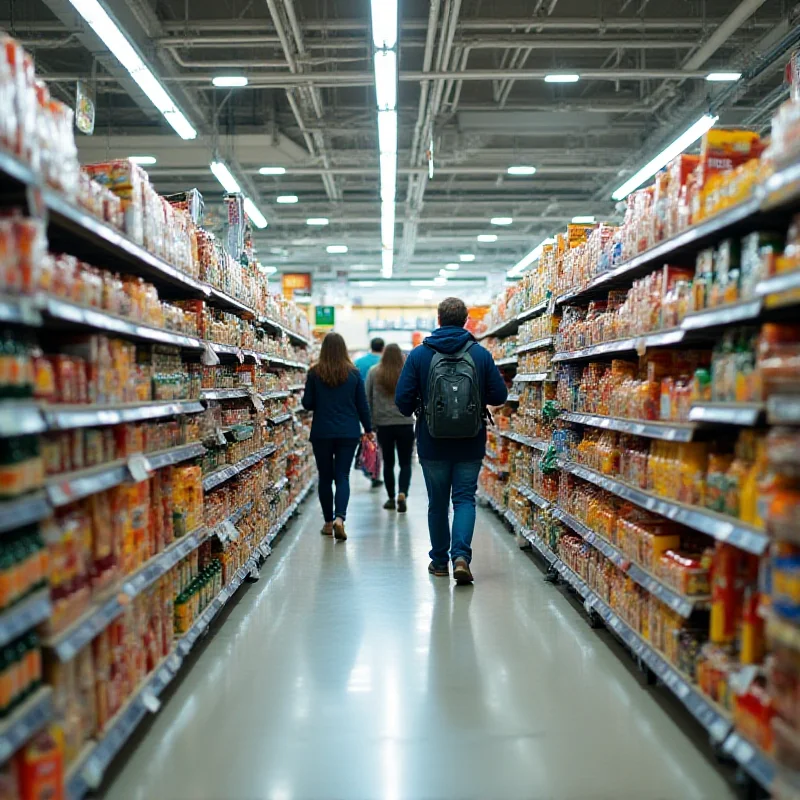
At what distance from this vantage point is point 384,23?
620 centimetres

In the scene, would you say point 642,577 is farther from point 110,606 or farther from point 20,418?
point 20,418

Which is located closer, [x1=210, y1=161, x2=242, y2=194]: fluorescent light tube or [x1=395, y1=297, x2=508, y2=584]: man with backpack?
[x1=395, y1=297, x2=508, y2=584]: man with backpack

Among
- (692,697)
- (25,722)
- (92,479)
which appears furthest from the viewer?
(692,697)

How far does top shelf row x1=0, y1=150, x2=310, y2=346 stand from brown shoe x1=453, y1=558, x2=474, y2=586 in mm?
2322

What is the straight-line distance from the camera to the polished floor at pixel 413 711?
2600 millimetres

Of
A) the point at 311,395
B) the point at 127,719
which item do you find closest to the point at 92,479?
the point at 127,719

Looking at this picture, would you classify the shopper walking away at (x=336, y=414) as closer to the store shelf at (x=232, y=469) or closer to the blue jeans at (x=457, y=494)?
the store shelf at (x=232, y=469)

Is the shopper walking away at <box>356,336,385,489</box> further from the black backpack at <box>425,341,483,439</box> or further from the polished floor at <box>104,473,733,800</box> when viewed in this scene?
the polished floor at <box>104,473,733,800</box>

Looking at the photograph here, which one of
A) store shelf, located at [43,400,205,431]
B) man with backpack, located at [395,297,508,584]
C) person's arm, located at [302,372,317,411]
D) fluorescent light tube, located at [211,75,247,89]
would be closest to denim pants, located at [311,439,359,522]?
person's arm, located at [302,372,317,411]

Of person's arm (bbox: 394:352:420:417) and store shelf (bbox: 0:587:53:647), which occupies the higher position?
person's arm (bbox: 394:352:420:417)

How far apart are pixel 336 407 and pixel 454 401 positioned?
2058 mm

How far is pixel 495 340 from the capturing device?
389 inches

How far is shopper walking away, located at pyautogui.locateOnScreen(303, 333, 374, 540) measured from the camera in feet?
22.8

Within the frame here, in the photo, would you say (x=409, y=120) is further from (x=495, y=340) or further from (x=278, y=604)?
(x=278, y=604)
